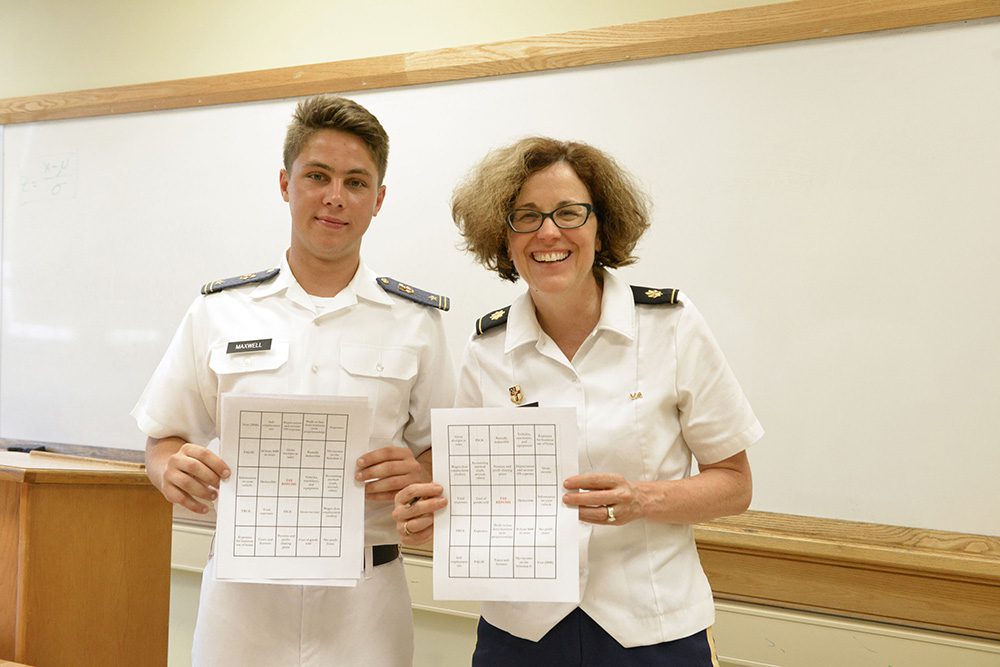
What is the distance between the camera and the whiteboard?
6.46 feet

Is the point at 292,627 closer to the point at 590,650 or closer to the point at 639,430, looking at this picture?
the point at 590,650

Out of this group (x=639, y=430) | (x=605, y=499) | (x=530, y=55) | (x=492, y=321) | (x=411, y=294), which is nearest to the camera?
(x=605, y=499)

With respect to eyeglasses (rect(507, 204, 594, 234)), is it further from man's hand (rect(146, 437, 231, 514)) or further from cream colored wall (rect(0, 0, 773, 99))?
cream colored wall (rect(0, 0, 773, 99))

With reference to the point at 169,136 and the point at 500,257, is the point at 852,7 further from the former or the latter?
the point at 169,136

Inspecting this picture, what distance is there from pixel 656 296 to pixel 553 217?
0.21m

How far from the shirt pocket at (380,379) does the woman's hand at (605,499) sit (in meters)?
0.48

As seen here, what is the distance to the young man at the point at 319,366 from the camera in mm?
1505

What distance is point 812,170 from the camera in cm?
211

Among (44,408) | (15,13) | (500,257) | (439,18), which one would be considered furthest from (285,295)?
(15,13)

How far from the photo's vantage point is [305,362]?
158cm

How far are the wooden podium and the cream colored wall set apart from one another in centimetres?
160

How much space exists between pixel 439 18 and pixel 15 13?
73.2 inches

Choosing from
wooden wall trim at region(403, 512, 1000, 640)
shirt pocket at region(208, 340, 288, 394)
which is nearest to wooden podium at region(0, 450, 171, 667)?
shirt pocket at region(208, 340, 288, 394)

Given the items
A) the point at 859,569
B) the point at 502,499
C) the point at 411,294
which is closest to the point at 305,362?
the point at 411,294
